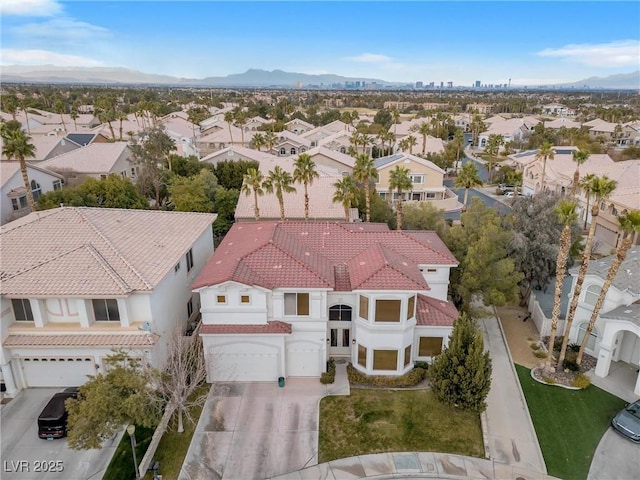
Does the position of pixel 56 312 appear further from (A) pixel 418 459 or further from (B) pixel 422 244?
(B) pixel 422 244

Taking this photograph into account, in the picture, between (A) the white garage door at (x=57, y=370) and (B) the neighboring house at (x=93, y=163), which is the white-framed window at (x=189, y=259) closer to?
(A) the white garage door at (x=57, y=370)

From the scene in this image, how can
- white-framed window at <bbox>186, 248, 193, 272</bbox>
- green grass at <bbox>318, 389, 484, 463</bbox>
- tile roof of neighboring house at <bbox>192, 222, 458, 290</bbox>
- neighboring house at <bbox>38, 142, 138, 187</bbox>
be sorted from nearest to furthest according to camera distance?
green grass at <bbox>318, 389, 484, 463</bbox>
tile roof of neighboring house at <bbox>192, 222, 458, 290</bbox>
white-framed window at <bbox>186, 248, 193, 272</bbox>
neighboring house at <bbox>38, 142, 138, 187</bbox>

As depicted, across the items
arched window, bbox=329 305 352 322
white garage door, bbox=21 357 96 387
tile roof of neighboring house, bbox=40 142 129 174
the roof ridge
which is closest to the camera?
the roof ridge

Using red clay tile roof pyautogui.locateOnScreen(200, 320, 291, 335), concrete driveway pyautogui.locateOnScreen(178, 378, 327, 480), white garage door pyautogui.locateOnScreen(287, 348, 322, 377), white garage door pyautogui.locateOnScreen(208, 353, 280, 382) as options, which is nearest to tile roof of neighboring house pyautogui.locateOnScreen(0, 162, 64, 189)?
red clay tile roof pyautogui.locateOnScreen(200, 320, 291, 335)

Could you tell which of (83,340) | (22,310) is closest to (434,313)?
(83,340)

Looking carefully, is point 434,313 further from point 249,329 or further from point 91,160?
point 91,160

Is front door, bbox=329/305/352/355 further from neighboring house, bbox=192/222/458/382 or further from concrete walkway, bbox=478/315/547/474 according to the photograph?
concrete walkway, bbox=478/315/547/474

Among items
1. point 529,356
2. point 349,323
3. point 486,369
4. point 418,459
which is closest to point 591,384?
point 529,356

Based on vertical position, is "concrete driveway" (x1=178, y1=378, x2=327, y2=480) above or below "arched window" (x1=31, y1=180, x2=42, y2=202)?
below

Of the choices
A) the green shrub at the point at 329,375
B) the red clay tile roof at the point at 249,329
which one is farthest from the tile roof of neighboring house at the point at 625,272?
the red clay tile roof at the point at 249,329
